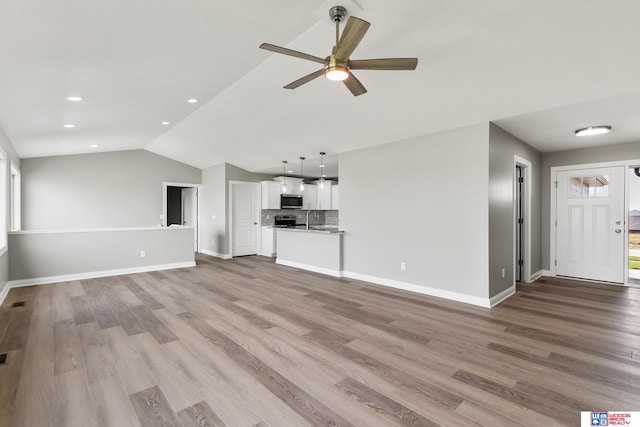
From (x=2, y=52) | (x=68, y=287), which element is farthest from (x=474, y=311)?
(x=68, y=287)

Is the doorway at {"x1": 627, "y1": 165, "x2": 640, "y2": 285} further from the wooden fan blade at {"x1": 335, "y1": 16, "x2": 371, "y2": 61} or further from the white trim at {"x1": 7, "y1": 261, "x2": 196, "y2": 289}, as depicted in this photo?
the white trim at {"x1": 7, "y1": 261, "x2": 196, "y2": 289}

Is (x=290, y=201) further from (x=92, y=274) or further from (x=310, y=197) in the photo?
(x=92, y=274)

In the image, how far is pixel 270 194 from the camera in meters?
8.61

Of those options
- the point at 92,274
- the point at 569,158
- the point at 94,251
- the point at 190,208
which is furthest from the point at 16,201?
the point at 569,158

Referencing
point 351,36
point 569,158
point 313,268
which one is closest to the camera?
point 351,36

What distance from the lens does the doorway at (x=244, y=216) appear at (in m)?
8.20

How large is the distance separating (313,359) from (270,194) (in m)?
6.44

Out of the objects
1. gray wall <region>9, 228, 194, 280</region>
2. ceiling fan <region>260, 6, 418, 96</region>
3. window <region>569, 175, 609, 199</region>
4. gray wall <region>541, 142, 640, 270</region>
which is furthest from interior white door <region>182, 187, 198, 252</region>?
window <region>569, 175, 609, 199</region>

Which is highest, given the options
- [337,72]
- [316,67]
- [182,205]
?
[316,67]

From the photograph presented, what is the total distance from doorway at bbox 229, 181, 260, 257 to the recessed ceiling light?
23.0 feet

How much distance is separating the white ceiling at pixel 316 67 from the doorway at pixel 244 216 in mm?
3411

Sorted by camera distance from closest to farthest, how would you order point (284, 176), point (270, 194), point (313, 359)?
1. point (313, 359)
2. point (270, 194)
3. point (284, 176)

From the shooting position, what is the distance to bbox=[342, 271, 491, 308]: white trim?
3.97 meters

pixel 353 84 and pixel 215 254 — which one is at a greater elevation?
pixel 353 84
